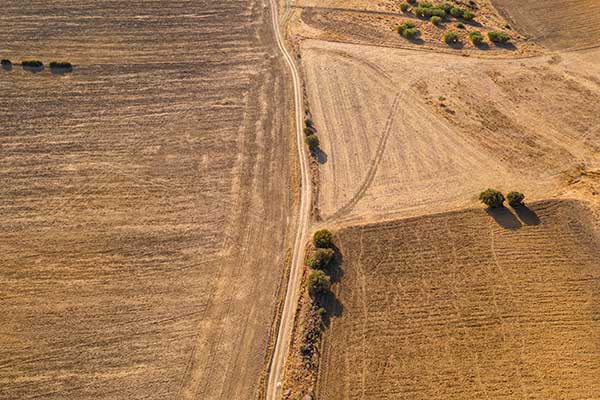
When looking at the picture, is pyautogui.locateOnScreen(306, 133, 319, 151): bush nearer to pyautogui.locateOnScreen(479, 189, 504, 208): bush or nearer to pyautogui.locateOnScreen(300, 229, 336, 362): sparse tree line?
pyautogui.locateOnScreen(300, 229, 336, 362): sparse tree line

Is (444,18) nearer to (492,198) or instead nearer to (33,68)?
(492,198)

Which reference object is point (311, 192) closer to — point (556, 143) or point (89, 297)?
point (89, 297)

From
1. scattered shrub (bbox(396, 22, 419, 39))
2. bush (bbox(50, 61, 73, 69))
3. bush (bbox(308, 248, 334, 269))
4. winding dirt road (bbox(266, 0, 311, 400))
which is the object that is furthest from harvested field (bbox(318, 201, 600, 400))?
bush (bbox(50, 61, 73, 69))

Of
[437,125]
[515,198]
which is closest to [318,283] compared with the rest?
[515,198]

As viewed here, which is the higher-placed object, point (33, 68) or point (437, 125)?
point (437, 125)

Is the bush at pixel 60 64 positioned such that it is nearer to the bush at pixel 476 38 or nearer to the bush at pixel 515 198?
the bush at pixel 515 198

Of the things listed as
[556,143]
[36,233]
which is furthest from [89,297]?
[556,143]
